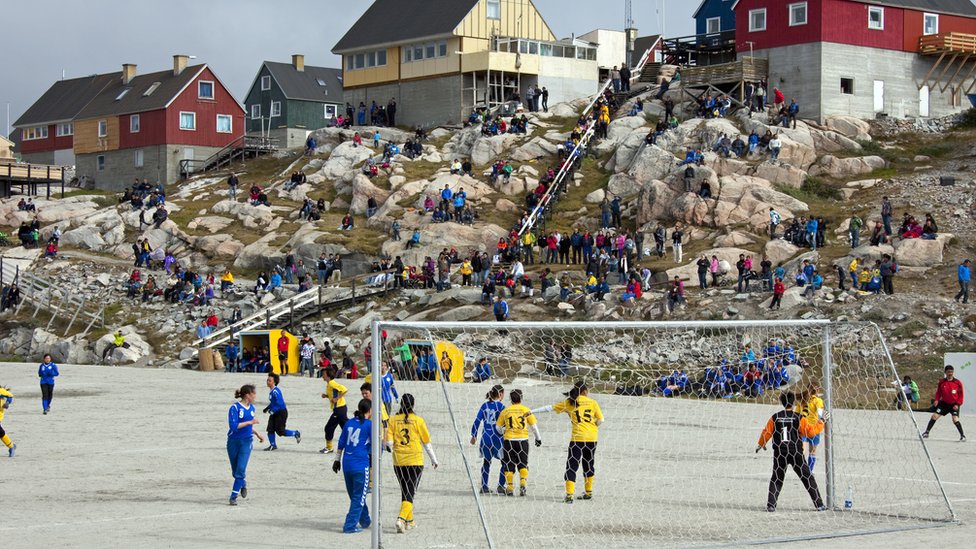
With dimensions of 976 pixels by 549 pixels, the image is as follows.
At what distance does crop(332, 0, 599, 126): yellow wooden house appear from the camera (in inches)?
Answer: 2566

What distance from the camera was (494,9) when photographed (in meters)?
68.1

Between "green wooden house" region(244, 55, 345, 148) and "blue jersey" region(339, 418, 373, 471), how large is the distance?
71359 mm

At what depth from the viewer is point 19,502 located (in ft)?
Result: 59.7

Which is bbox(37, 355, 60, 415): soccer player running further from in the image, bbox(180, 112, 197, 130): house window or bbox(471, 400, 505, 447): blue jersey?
bbox(180, 112, 197, 130): house window

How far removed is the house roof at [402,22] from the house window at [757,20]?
1577cm

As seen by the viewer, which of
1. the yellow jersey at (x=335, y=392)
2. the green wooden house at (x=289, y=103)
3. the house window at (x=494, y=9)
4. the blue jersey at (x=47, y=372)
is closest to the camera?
the yellow jersey at (x=335, y=392)

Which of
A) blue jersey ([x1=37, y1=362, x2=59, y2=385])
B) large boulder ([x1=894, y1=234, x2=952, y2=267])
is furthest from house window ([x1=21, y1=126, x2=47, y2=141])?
blue jersey ([x1=37, y1=362, x2=59, y2=385])

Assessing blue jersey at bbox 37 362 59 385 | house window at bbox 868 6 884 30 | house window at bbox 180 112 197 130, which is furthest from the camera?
house window at bbox 180 112 197 130

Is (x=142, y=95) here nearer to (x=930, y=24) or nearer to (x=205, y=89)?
(x=205, y=89)

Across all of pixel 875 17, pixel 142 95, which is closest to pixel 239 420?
pixel 875 17

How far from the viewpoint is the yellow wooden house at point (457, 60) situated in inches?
2566

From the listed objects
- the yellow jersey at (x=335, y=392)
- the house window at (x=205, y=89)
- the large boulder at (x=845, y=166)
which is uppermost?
the house window at (x=205, y=89)

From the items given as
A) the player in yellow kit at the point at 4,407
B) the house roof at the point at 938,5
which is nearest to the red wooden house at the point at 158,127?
the house roof at the point at 938,5

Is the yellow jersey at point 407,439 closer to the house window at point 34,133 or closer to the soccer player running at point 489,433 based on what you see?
the soccer player running at point 489,433
